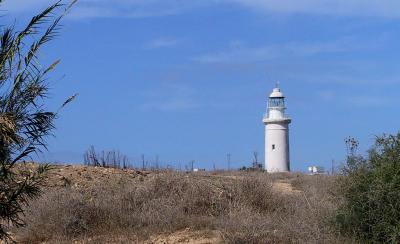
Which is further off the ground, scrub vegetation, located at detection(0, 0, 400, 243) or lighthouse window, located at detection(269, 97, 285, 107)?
lighthouse window, located at detection(269, 97, 285, 107)

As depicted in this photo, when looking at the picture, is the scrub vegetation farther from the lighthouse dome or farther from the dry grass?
the lighthouse dome

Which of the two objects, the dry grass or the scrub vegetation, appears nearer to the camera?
the scrub vegetation

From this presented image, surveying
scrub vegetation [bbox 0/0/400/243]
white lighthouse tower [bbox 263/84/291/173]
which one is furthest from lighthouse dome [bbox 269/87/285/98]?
scrub vegetation [bbox 0/0/400/243]

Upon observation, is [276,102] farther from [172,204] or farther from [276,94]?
[172,204]

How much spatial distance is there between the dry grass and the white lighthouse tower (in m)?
26.5

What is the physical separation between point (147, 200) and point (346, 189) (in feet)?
20.2

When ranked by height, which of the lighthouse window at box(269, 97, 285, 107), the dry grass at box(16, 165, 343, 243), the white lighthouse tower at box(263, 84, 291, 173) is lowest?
the dry grass at box(16, 165, 343, 243)

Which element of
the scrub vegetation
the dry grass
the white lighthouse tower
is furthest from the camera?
the white lighthouse tower

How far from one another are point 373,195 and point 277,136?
112 ft

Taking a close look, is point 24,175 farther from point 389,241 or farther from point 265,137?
point 265,137

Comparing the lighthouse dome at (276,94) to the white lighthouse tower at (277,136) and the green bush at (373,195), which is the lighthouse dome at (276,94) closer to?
the white lighthouse tower at (277,136)

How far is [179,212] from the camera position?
50.8 feet

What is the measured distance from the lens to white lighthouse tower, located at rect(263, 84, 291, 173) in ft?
149

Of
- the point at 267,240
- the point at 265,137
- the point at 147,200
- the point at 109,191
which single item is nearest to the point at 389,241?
the point at 267,240
